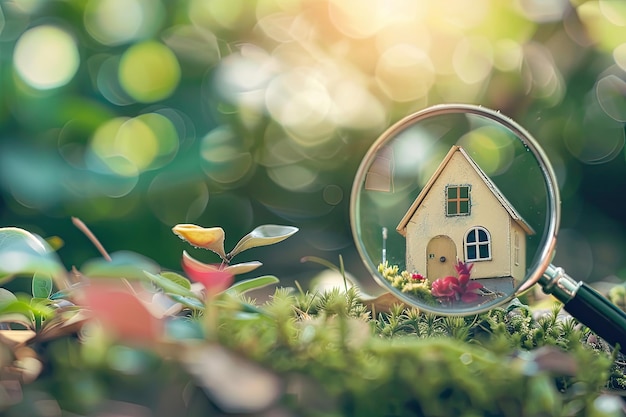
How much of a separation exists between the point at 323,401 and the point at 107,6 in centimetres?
199

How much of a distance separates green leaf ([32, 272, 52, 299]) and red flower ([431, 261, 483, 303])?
1.27 feet

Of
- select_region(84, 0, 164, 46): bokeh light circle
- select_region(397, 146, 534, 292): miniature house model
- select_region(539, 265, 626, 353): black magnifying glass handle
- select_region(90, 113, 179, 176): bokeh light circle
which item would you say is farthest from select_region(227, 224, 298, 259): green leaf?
select_region(84, 0, 164, 46): bokeh light circle

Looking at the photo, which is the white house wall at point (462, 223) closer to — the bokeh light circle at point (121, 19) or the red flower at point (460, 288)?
the red flower at point (460, 288)

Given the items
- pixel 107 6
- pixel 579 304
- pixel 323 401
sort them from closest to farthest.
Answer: pixel 323 401
pixel 579 304
pixel 107 6

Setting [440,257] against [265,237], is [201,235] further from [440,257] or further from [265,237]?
[440,257]

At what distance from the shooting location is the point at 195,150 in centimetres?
220

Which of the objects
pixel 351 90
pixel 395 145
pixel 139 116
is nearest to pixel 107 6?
pixel 139 116

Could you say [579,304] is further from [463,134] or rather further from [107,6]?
[107,6]

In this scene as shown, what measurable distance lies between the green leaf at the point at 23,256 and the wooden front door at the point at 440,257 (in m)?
0.35

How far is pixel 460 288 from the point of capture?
642mm

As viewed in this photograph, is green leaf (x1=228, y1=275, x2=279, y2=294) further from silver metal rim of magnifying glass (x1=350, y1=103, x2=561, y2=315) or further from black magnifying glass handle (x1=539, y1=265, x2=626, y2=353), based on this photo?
black magnifying glass handle (x1=539, y1=265, x2=626, y2=353)

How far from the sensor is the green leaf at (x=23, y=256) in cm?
49

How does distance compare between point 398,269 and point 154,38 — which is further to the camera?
point 154,38

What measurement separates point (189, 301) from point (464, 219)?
0.29 metres
